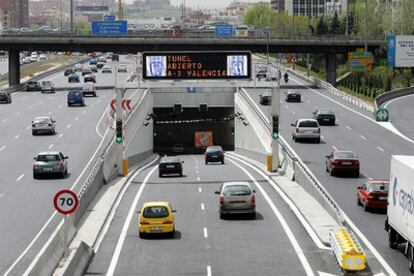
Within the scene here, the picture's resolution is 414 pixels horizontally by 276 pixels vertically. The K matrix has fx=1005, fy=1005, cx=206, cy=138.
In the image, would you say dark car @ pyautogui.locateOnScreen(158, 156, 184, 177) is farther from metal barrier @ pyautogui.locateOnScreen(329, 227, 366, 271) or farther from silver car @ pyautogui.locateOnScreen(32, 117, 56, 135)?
metal barrier @ pyautogui.locateOnScreen(329, 227, 366, 271)

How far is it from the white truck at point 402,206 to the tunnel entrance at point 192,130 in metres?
82.5

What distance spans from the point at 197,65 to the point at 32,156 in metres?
14.4

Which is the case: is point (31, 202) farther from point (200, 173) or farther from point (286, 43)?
point (286, 43)

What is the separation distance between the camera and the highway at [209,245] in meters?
30.1

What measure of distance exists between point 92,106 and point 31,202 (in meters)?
57.7

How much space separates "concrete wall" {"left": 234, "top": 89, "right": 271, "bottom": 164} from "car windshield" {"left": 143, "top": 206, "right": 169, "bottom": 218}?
33.4 meters

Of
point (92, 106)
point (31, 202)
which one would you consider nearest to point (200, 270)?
point (31, 202)

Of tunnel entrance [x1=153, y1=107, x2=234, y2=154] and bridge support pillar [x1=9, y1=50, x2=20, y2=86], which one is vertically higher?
bridge support pillar [x1=9, y1=50, x2=20, y2=86]

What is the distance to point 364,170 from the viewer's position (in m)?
56.0

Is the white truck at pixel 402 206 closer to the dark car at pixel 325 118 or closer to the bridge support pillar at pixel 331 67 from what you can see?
the dark car at pixel 325 118

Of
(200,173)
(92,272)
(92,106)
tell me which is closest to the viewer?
(92,272)

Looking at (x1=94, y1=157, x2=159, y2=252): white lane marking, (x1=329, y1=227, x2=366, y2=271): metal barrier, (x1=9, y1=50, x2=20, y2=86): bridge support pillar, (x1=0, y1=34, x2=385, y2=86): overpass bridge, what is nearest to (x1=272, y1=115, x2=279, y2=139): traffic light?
(x1=94, y1=157, x2=159, y2=252): white lane marking

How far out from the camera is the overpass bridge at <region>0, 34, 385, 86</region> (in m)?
120

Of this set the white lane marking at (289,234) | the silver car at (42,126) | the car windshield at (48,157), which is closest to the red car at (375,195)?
the white lane marking at (289,234)
